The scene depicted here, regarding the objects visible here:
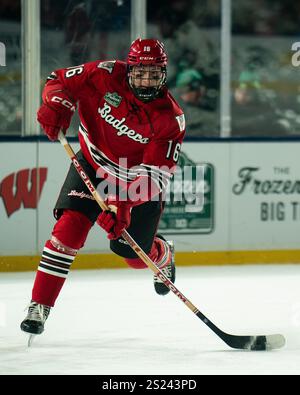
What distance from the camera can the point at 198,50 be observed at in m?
7.98

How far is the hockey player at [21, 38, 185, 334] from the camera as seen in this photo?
16.9ft

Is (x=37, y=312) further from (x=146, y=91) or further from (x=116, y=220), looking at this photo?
(x=146, y=91)

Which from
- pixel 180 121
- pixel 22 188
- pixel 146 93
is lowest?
pixel 22 188

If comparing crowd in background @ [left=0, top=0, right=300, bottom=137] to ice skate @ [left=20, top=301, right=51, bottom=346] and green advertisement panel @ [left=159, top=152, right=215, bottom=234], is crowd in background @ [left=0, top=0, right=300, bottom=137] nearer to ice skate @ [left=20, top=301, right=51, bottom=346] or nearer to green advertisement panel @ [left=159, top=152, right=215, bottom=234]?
green advertisement panel @ [left=159, top=152, right=215, bottom=234]

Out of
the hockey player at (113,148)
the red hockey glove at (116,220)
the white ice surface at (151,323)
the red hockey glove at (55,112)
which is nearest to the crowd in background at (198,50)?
the white ice surface at (151,323)

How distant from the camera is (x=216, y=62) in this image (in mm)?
7953

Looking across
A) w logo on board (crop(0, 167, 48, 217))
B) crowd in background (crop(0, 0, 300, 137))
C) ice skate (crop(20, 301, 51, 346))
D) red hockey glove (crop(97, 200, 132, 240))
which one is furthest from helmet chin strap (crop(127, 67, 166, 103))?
crowd in background (crop(0, 0, 300, 137))

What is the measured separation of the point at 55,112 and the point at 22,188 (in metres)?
2.19

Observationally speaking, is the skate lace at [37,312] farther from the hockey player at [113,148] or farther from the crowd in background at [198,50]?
the crowd in background at [198,50]

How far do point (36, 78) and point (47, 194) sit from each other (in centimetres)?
63

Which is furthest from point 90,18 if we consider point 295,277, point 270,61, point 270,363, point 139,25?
point 270,363

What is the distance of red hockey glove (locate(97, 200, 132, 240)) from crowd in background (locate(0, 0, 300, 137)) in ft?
7.96

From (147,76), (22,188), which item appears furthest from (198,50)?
(147,76)

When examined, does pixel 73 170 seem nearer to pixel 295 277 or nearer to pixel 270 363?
pixel 270 363
